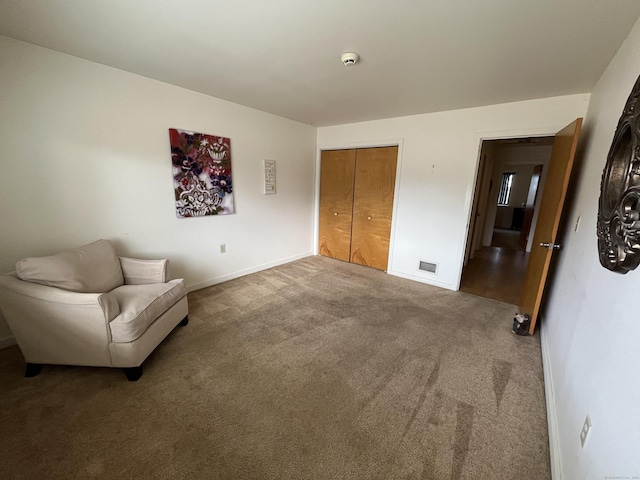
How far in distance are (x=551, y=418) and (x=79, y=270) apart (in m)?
3.24

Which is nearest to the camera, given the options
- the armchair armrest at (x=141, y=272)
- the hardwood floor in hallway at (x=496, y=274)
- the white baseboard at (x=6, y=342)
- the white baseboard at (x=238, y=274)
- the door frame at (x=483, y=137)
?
the white baseboard at (x=6, y=342)

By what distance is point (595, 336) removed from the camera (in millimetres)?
1158

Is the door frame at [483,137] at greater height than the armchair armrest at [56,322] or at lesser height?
greater

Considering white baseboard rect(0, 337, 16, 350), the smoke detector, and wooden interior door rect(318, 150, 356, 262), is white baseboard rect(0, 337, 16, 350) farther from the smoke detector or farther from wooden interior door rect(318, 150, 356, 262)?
wooden interior door rect(318, 150, 356, 262)

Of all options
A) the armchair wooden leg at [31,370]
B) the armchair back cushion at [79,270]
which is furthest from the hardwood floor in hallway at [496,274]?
the armchair wooden leg at [31,370]

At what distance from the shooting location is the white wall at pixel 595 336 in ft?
2.66

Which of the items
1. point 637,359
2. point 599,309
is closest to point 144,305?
point 637,359

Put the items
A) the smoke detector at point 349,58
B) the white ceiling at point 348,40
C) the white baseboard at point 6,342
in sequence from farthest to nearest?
the white baseboard at point 6,342 → the smoke detector at point 349,58 → the white ceiling at point 348,40

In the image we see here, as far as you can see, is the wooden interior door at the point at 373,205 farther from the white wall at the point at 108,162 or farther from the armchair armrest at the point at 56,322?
the armchair armrest at the point at 56,322

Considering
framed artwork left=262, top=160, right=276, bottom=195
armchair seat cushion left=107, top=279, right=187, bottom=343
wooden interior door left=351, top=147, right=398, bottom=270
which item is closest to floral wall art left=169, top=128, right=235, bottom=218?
framed artwork left=262, top=160, right=276, bottom=195

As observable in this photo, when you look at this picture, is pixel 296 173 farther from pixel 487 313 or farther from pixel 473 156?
pixel 487 313

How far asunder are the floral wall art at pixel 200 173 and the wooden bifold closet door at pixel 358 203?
186cm

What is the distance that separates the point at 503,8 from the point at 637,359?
5.64ft

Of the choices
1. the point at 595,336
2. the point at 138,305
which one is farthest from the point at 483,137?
the point at 138,305
